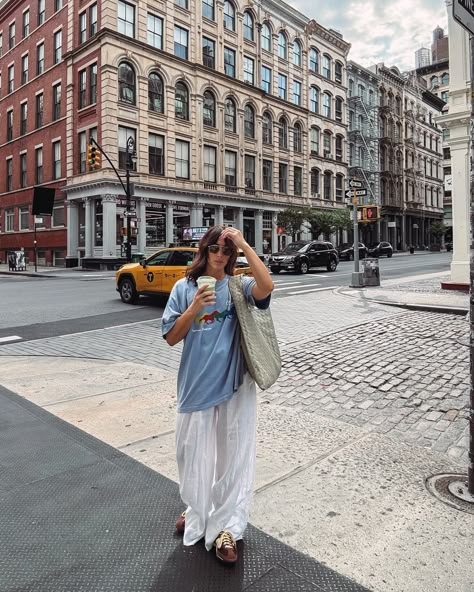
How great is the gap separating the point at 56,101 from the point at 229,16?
15613mm

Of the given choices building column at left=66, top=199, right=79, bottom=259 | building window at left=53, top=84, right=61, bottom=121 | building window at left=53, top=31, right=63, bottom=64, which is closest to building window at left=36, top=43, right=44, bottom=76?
building window at left=53, top=31, right=63, bottom=64

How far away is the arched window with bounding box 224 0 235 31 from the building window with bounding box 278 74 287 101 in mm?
7064

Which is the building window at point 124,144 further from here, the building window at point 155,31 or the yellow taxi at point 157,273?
the yellow taxi at point 157,273

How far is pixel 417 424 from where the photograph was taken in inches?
187

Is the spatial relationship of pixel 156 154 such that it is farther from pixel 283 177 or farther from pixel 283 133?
pixel 283 133

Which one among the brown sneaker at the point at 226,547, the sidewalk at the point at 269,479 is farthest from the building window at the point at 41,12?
the brown sneaker at the point at 226,547

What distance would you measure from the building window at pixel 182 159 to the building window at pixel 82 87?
22.7ft

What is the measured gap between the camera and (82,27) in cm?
3350

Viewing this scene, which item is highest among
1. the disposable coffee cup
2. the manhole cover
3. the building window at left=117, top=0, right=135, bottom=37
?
the building window at left=117, top=0, right=135, bottom=37

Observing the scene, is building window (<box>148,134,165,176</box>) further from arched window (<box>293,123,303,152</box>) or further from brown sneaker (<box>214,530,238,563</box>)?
brown sneaker (<box>214,530,238,563</box>)

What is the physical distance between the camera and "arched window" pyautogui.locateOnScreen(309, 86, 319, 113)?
161ft

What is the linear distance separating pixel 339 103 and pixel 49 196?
34.2m

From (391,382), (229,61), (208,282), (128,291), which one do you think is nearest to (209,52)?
(229,61)

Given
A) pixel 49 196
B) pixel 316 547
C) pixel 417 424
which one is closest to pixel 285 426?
pixel 417 424
